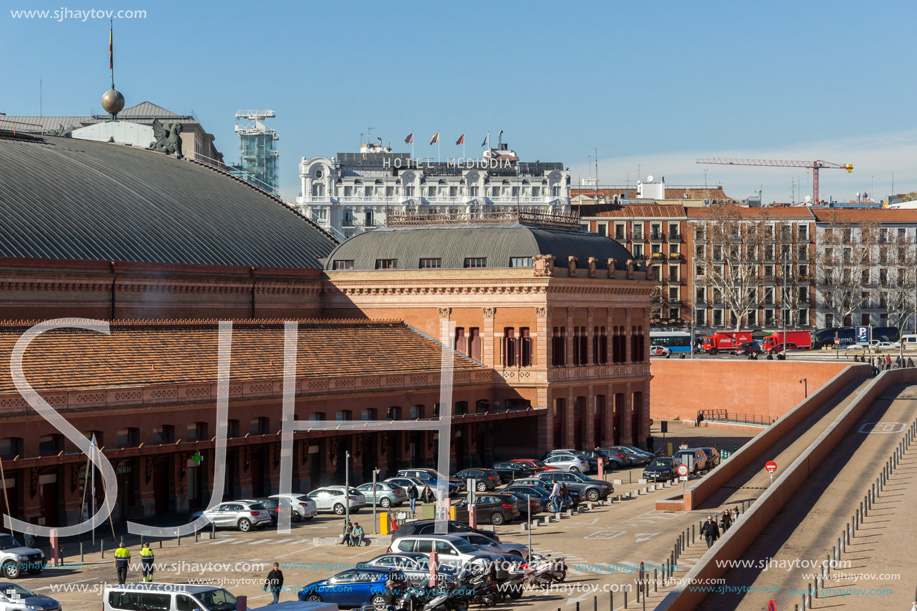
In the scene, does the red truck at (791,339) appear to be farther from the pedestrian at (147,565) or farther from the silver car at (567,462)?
the pedestrian at (147,565)

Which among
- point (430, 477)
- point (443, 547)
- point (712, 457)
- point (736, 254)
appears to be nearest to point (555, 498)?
point (430, 477)

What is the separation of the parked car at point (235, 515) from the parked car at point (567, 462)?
27190 millimetres

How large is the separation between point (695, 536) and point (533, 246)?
1536 inches

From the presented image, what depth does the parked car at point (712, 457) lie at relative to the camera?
297 feet

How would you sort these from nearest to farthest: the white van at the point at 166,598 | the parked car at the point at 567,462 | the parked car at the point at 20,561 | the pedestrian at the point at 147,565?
the white van at the point at 166,598 → the pedestrian at the point at 147,565 → the parked car at the point at 20,561 → the parked car at the point at 567,462

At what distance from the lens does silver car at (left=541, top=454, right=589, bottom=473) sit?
8781cm

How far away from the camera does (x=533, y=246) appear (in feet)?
321

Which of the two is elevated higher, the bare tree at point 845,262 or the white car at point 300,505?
the bare tree at point 845,262

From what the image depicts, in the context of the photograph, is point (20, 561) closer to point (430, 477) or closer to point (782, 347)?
point (430, 477)

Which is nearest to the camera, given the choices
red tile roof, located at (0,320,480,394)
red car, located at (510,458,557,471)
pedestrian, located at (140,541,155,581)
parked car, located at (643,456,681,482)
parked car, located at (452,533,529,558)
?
pedestrian, located at (140,541,155,581)

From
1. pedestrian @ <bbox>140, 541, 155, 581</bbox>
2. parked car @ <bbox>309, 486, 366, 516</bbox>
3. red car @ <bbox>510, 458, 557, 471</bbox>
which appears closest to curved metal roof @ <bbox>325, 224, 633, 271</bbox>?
red car @ <bbox>510, 458, 557, 471</bbox>

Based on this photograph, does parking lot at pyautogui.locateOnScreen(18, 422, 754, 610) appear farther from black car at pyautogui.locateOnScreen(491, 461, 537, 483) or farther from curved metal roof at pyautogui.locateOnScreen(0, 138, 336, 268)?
curved metal roof at pyautogui.locateOnScreen(0, 138, 336, 268)

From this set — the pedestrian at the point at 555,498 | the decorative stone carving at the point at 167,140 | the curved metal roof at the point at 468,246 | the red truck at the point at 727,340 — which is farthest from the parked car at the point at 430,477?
the red truck at the point at 727,340

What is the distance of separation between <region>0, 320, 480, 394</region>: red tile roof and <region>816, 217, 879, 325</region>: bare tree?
10770 cm
